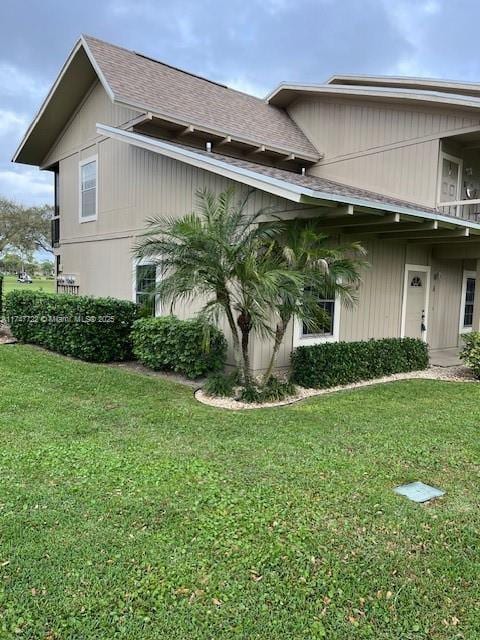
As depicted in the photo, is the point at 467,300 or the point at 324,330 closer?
the point at 324,330

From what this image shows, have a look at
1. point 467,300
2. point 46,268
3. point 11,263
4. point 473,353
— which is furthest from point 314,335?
point 46,268

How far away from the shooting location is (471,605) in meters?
2.75

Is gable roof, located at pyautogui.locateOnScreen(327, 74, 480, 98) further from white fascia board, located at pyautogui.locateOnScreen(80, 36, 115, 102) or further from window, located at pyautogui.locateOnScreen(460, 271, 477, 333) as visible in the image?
white fascia board, located at pyautogui.locateOnScreen(80, 36, 115, 102)

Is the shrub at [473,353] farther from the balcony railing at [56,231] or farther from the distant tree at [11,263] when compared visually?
the distant tree at [11,263]

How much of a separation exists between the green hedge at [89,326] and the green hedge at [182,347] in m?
1.00

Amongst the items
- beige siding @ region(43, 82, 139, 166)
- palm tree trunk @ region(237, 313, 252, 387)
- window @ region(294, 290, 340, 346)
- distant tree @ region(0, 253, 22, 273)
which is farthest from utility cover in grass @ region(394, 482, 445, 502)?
distant tree @ region(0, 253, 22, 273)

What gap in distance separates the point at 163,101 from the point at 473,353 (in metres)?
8.49

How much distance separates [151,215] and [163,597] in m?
9.04

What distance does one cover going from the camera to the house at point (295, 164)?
9.52 meters

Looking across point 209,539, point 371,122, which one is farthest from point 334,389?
point 371,122

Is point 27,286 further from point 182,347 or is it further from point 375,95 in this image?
point 182,347

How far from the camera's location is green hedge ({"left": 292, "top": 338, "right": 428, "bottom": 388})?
26.5 feet

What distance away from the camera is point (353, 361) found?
8.61m

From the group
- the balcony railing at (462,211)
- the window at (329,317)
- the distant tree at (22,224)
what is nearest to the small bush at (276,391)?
the window at (329,317)
